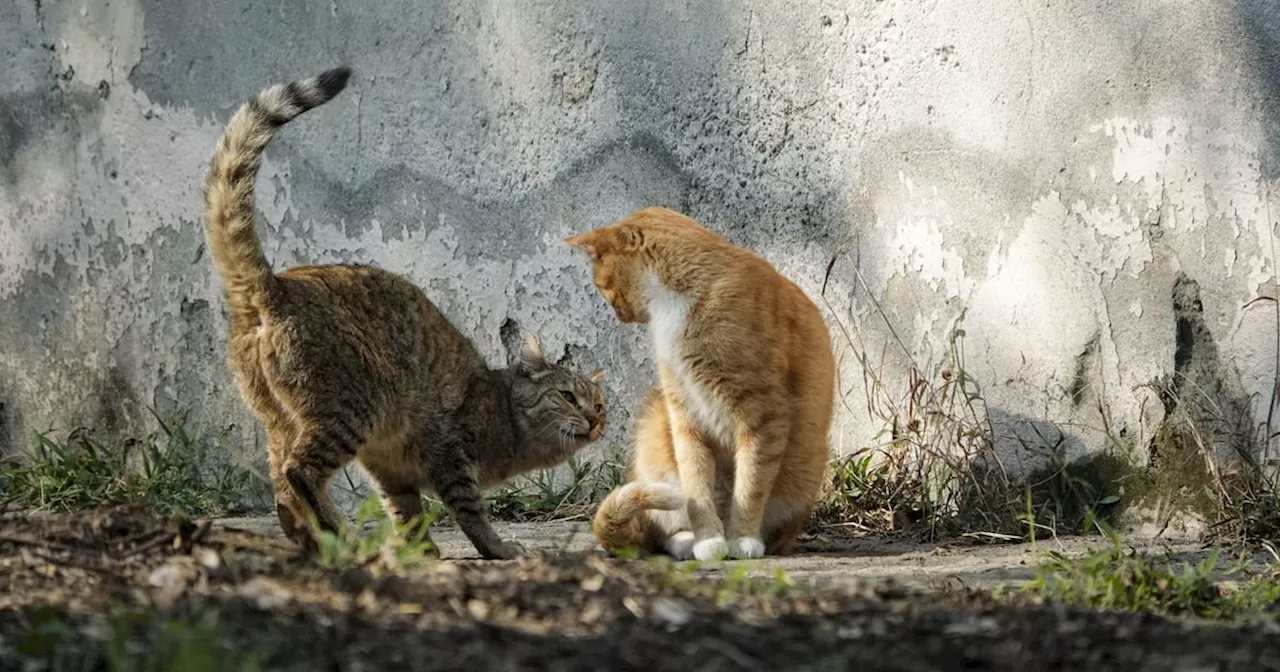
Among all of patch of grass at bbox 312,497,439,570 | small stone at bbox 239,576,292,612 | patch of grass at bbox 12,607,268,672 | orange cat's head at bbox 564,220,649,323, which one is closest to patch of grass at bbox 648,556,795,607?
patch of grass at bbox 312,497,439,570

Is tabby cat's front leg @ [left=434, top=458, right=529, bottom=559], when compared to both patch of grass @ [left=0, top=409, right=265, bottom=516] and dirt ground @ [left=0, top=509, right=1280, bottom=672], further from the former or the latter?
patch of grass @ [left=0, top=409, right=265, bottom=516]

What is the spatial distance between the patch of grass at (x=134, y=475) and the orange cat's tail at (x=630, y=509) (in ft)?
7.15

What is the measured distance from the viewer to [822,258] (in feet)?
19.8

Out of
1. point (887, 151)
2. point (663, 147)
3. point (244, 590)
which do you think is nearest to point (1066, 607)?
point (244, 590)

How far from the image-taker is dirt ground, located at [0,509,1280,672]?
8.64 feet

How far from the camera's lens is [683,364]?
519 cm

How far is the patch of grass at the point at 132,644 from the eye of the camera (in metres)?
2.42

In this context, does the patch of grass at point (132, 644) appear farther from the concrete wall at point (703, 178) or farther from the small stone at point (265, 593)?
the concrete wall at point (703, 178)

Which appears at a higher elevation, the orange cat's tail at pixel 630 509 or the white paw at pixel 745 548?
the orange cat's tail at pixel 630 509

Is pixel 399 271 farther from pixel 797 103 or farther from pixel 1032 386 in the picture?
pixel 1032 386

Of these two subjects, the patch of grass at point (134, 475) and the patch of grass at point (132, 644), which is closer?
the patch of grass at point (132, 644)

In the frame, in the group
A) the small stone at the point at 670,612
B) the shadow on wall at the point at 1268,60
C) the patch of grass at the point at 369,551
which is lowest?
the small stone at the point at 670,612

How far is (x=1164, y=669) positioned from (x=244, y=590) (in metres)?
1.76

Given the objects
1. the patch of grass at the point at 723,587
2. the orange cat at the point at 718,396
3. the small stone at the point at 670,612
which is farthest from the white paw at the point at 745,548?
the small stone at the point at 670,612
